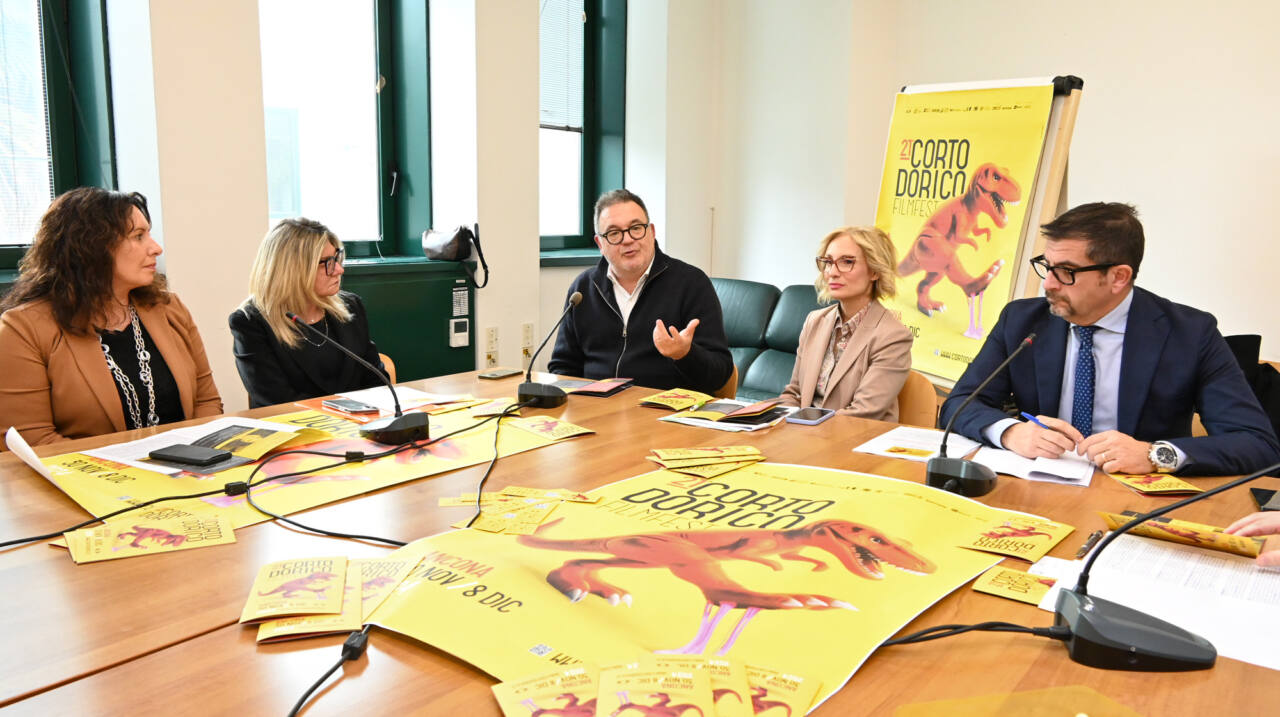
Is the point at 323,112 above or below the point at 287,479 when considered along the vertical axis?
above

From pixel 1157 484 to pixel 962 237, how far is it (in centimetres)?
203

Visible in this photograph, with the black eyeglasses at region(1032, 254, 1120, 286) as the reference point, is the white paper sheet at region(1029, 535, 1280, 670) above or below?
below

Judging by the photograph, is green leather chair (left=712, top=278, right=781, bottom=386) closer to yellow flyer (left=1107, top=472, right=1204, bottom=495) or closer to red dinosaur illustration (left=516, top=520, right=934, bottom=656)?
yellow flyer (left=1107, top=472, right=1204, bottom=495)

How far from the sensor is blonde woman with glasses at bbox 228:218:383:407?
8.35 feet

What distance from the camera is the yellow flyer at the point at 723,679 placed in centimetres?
84

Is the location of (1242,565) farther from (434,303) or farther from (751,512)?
(434,303)

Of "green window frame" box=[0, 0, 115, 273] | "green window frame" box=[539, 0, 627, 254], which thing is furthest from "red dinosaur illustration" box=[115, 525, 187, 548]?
"green window frame" box=[539, 0, 627, 254]

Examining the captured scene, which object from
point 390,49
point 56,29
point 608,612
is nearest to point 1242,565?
point 608,612

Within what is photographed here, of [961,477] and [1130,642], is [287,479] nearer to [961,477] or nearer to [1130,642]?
[961,477]

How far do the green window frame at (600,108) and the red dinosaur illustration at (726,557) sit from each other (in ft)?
12.9

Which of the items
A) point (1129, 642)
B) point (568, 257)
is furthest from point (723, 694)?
point (568, 257)

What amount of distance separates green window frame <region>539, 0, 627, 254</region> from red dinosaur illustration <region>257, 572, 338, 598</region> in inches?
159

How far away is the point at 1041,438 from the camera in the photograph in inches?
68.9

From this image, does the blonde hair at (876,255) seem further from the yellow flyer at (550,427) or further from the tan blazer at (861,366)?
the yellow flyer at (550,427)
